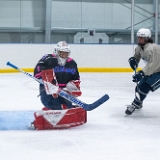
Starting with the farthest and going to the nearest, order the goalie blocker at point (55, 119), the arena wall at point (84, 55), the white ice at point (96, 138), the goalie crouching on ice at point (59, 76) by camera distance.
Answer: the arena wall at point (84, 55), the goalie crouching on ice at point (59, 76), the goalie blocker at point (55, 119), the white ice at point (96, 138)

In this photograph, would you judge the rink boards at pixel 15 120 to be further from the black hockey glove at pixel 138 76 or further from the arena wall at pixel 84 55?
the arena wall at pixel 84 55

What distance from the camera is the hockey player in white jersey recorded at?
158 inches

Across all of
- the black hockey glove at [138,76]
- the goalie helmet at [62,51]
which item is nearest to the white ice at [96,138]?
the black hockey glove at [138,76]

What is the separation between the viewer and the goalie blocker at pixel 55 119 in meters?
3.39

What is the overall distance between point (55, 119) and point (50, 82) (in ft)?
0.90

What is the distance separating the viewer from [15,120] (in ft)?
12.3

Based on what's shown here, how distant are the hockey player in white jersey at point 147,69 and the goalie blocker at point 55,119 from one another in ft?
2.52

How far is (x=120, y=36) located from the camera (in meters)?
11.3

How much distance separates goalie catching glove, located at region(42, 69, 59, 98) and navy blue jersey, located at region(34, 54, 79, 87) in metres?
0.06

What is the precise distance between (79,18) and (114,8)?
950 mm

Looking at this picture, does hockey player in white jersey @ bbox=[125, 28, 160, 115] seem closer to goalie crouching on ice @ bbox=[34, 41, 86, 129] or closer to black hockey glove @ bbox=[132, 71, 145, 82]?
black hockey glove @ bbox=[132, 71, 145, 82]

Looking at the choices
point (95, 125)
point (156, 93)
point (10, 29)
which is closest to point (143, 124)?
point (95, 125)

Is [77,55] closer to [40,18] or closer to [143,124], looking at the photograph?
[40,18]

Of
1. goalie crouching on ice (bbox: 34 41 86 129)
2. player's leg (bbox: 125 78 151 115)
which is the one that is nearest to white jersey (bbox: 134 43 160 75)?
player's leg (bbox: 125 78 151 115)
